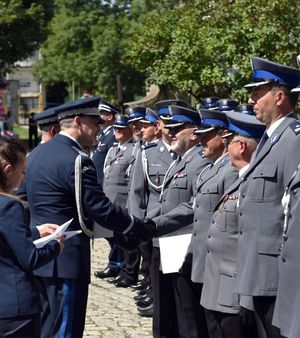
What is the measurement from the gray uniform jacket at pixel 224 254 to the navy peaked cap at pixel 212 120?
0.81m

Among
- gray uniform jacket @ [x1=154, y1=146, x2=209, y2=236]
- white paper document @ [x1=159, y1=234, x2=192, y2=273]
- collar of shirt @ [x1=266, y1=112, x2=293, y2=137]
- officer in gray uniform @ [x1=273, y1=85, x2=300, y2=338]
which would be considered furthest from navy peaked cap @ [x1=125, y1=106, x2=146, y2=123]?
officer in gray uniform @ [x1=273, y1=85, x2=300, y2=338]

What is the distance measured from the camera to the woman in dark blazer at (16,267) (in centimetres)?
510

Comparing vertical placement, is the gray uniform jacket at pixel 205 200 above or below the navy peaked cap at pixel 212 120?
below

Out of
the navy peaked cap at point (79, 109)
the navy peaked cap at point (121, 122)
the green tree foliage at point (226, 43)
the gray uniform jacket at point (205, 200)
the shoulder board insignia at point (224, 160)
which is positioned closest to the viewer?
the gray uniform jacket at point (205, 200)

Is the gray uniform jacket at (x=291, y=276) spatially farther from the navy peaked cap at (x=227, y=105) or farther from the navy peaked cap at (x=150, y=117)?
the navy peaked cap at (x=150, y=117)

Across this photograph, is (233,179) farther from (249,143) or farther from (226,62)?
(226,62)

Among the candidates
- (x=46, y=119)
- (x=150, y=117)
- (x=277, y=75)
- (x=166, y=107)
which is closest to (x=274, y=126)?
(x=277, y=75)

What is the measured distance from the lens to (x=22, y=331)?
5184 millimetres

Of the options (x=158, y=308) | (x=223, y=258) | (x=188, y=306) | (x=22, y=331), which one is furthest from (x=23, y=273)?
(x=158, y=308)

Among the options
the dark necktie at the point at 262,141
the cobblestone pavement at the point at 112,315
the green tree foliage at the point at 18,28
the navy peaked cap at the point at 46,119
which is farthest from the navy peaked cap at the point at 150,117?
the green tree foliage at the point at 18,28

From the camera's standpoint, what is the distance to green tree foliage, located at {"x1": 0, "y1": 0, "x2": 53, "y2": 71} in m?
43.1

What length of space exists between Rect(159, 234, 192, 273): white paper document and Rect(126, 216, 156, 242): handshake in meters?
0.16

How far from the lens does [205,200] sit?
256 inches

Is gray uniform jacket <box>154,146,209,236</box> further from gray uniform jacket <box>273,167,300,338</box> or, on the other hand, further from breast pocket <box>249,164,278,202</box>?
gray uniform jacket <box>273,167,300,338</box>
